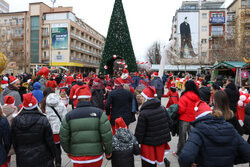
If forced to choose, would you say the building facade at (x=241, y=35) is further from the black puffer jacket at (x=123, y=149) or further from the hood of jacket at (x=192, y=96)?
the black puffer jacket at (x=123, y=149)

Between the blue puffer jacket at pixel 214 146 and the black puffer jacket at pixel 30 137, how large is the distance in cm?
Answer: 194

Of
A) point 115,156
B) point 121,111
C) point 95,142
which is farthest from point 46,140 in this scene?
point 121,111

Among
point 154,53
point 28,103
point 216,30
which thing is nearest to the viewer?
point 28,103

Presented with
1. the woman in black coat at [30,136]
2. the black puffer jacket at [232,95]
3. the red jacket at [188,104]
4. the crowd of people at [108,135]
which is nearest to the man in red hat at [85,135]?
the crowd of people at [108,135]

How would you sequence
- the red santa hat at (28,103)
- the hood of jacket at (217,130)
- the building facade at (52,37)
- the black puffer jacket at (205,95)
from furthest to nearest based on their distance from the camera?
the building facade at (52,37) < the black puffer jacket at (205,95) < the red santa hat at (28,103) < the hood of jacket at (217,130)

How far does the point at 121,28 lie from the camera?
17.6m

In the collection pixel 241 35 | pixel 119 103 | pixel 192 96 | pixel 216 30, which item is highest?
pixel 216 30

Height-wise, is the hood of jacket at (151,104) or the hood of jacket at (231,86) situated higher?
the hood of jacket at (231,86)

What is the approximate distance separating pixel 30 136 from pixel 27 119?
24 centimetres

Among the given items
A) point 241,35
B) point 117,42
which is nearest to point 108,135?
point 117,42

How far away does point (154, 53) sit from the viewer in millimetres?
62000

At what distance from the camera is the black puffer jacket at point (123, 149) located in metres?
2.96

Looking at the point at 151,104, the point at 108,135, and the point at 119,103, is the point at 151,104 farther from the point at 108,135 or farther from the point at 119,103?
the point at 119,103

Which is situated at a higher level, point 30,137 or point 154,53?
point 154,53
